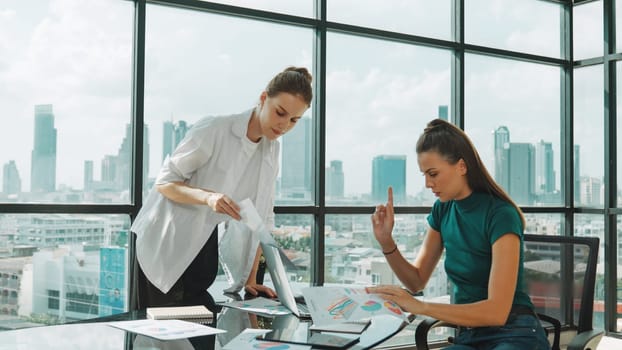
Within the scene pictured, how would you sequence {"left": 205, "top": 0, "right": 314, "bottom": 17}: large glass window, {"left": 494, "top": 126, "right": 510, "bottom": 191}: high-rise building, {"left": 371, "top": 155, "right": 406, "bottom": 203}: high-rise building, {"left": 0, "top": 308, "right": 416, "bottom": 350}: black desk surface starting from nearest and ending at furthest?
{"left": 0, "top": 308, "right": 416, "bottom": 350}: black desk surface < {"left": 205, "top": 0, "right": 314, "bottom": 17}: large glass window < {"left": 371, "top": 155, "right": 406, "bottom": 203}: high-rise building < {"left": 494, "top": 126, "right": 510, "bottom": 191}: high-rise building

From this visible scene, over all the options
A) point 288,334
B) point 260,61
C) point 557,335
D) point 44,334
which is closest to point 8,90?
point 260,61

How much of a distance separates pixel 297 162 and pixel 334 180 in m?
0.28

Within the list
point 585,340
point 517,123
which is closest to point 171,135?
point 585,340

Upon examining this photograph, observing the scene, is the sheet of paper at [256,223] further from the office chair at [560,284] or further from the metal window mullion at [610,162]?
the metal window mullion at [610,162]

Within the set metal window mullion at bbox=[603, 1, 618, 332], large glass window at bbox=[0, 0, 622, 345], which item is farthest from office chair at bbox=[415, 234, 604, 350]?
metal window mullion at bbox=[603, 1, 618, 332]

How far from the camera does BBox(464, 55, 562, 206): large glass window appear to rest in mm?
4645

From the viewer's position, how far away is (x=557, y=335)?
7.41 ft

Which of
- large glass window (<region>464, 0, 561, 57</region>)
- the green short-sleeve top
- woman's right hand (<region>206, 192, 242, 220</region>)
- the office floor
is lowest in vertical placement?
the office floor

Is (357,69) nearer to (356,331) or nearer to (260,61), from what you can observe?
(260,61)

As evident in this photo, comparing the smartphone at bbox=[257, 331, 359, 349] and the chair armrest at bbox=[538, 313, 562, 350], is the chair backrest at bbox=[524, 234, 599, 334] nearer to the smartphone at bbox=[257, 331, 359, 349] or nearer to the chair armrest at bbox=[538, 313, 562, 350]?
the chair armrest at bbox=[538, 313, 562, 350]

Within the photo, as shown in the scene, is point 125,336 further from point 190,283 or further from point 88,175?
point 88,175

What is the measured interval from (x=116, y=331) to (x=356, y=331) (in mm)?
605

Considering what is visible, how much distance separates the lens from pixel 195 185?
232cm

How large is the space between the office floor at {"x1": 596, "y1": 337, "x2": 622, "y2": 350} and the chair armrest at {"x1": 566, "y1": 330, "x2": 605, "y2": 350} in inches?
104
